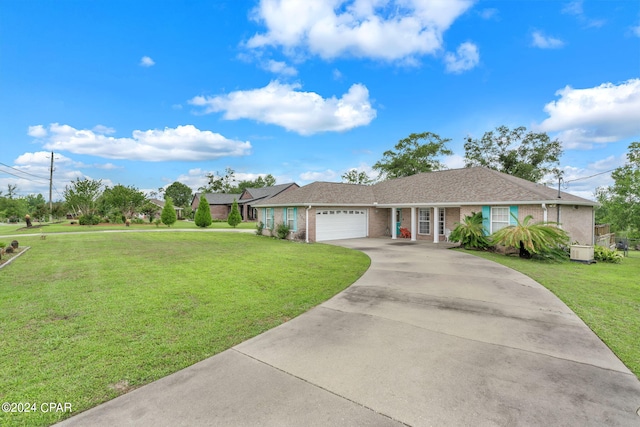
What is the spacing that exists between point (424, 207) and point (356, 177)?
3269 centimetres

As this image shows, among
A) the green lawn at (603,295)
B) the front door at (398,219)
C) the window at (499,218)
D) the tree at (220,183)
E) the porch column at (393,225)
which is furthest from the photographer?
the tree at (220,183)

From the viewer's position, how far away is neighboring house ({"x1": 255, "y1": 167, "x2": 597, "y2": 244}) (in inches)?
562

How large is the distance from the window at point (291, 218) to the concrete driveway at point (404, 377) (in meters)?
13.7

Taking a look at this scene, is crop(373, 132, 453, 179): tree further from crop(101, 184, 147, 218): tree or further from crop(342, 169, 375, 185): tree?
crop(101, 184, 147, 218): tree

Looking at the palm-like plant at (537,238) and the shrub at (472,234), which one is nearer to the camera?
the palm-like plant at (537,238)

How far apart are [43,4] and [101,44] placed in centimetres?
271

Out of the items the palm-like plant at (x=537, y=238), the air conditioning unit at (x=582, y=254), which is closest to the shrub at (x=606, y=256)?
the air conditioning unit at (x=582, y=254)

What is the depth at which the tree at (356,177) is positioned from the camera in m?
49.7

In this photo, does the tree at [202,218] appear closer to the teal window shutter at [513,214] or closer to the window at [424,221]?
the window at [424,221]

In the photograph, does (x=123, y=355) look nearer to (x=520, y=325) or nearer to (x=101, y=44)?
(x=520, y=325)

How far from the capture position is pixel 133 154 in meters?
31.8

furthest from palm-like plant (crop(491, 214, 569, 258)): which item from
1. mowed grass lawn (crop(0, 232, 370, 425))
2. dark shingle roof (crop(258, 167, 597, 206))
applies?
mowed grass lawn (crop(0, 232, 370, 425))

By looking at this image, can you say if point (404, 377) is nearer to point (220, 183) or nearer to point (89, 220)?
point (89, 220)

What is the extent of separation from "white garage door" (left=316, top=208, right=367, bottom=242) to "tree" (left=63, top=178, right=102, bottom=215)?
1288 inches
